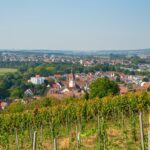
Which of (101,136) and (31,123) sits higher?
(101,136)

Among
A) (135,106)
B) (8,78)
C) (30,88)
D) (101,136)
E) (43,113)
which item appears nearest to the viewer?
(101,136)

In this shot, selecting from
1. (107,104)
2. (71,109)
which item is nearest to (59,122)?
(71,109)

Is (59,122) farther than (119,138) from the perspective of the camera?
Yes

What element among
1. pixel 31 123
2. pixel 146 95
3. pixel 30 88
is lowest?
pixel 30 88

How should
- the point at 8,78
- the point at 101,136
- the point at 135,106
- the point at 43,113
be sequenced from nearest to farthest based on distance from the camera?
1. the point at 101,136
2. the point at 135,106
3. the point at 43,113
4. the point at 8,78

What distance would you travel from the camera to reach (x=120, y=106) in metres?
22.3

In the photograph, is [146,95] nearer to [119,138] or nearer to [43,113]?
[43,113]

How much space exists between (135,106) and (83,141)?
8530 mm

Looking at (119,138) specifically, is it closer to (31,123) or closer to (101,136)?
(101,136)

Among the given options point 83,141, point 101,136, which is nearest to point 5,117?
point 83,141

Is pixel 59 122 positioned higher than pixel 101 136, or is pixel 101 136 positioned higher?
pixel 101 136

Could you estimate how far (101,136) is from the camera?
42.3ft

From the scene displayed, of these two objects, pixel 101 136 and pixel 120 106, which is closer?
pixel 101 136

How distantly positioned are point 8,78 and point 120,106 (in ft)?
264
